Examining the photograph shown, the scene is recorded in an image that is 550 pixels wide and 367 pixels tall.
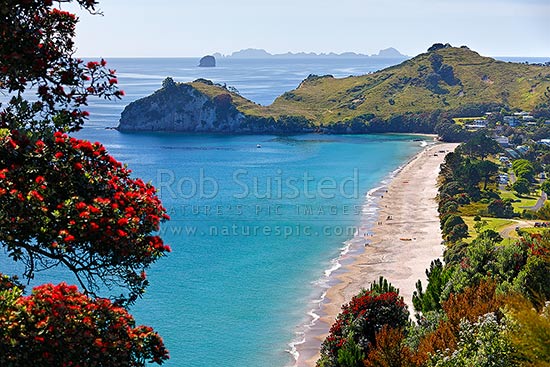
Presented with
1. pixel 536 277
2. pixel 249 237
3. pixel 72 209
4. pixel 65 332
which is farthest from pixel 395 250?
pixel 65 332

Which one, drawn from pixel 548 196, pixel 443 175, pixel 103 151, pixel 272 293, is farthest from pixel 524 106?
pixel 103 151

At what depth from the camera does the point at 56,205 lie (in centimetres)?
848

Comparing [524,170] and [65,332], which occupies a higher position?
[65,332]

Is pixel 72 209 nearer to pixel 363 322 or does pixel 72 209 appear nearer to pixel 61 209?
pixel 61 209

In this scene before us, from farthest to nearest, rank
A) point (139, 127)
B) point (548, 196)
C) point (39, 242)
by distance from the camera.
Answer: point (139, 127) → point (548, 196) → point (39, 242)

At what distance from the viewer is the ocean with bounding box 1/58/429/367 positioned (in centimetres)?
4488

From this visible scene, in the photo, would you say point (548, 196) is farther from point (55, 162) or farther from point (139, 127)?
point (139, 127)

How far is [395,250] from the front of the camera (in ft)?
214

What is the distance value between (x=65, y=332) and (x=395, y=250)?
5984 centimetres

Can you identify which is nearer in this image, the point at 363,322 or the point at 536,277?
the point at 536,277

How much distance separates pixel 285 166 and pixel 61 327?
11508 centimetres

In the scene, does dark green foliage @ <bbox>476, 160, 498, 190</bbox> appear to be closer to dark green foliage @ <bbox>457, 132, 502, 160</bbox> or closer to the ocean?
the ocean

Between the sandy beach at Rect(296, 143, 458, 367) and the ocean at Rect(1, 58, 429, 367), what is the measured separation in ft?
4.97

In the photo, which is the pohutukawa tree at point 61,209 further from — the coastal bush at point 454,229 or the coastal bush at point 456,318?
the coastal bush at point 454,229
